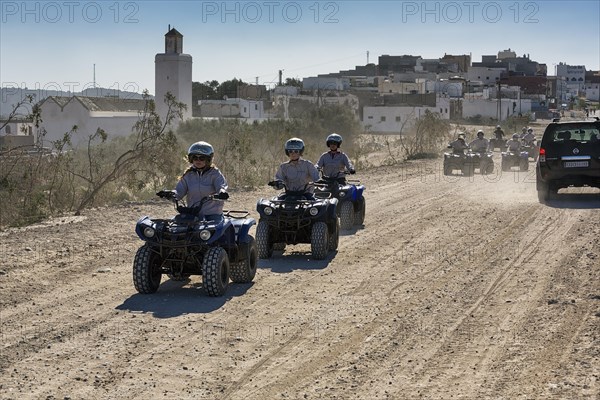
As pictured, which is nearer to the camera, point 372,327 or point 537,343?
point 537,343

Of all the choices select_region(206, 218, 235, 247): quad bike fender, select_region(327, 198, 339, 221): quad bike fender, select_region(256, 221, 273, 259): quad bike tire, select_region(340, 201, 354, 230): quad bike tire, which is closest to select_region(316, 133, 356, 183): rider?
select_region(340, 201, 354, 230): quad bike tire

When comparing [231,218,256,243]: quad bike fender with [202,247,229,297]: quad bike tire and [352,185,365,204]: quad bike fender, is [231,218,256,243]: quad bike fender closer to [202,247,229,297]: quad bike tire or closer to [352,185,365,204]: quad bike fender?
[202,247,229,297]: quad bike tire

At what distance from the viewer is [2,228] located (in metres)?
18.6

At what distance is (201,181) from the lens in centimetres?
1269

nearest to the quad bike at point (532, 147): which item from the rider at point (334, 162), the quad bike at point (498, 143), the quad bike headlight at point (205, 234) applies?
the quad bike at point (498, 143)

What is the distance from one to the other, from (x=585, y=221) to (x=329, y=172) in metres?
5.32

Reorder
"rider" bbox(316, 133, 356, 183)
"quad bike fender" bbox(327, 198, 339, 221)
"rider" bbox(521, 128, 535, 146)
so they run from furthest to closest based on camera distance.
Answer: "rider" bbox(521, 128, 535, 146), "rider" bbox(316, 133, 356, 183), "quad bike fender" bbox(327, 198, 339, 221)

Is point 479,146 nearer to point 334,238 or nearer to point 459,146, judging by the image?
point 459,146

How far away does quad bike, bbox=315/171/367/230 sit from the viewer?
718 inches

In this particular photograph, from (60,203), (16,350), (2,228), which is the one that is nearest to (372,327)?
(16,350)

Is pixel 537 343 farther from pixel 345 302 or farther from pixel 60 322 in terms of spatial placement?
pixel 60 322

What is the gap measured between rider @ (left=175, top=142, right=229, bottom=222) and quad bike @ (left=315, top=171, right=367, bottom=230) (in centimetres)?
535

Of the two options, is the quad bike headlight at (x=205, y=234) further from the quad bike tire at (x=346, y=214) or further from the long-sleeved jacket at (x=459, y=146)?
the long-sleeved jacket at (x=459, y=146)

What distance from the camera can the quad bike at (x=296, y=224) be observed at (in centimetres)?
1480
